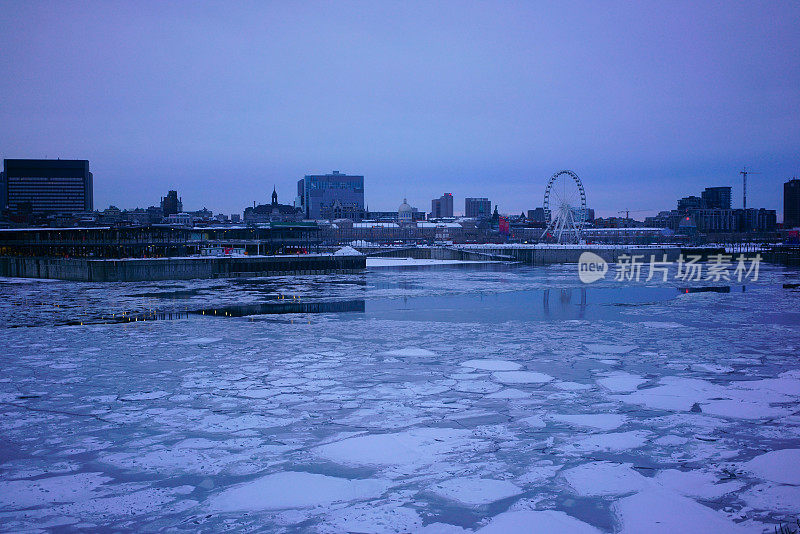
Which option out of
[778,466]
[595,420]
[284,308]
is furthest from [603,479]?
[284,308]

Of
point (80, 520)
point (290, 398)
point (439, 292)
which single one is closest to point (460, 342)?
point (290, 398)

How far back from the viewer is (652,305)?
111 feet

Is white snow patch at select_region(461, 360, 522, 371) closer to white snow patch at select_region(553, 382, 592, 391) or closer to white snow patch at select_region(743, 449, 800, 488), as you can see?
white snow patch at select_region(553, 382, 592, 391)

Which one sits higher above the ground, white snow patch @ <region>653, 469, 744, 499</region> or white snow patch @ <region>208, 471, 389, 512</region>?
white snow patch @ <region>653, 469, 744, 499</region>

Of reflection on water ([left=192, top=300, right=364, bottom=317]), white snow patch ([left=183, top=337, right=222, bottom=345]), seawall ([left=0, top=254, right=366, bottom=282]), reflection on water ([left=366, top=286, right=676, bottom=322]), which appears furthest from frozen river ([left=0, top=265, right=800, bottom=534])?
seawall ([left=0, top=254, right=366, bottom=282])

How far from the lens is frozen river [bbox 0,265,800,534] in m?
8.32

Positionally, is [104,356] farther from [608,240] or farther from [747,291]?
[608,240]

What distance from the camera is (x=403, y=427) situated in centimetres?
1177

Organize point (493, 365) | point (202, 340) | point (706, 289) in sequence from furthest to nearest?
point (706, 289)
point (202, 340)
point (493, 365)

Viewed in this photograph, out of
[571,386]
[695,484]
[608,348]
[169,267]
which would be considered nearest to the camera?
[695,484]

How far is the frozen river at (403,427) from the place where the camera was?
27.3 feet

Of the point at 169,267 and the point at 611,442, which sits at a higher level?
the point at 169,267

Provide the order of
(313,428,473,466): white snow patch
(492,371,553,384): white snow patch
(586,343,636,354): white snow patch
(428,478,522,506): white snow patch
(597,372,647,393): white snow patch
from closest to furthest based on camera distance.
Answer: (428,478,522,506): white snow patch → (313,428,473,466): white snow patch → (597,372,647,393): white snow patch → (492,371,553,384): white snow patch → (586,343,636,354): white snow patch

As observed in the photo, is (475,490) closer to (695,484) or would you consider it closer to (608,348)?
(695,484)
